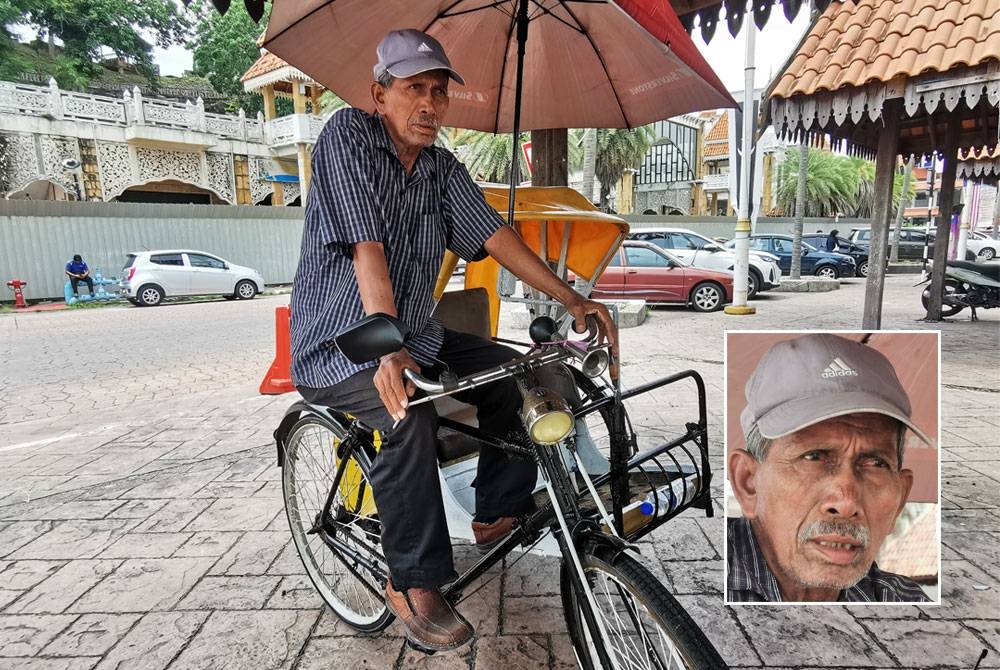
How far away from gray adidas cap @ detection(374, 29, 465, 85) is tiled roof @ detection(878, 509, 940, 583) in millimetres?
1967

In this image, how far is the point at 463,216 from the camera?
7.31ft

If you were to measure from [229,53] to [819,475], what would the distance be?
3931cm

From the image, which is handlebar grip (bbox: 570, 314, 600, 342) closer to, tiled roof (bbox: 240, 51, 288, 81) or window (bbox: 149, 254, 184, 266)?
window (bbox: 149, 254, 184, 266)

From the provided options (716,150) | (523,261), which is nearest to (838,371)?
(523,261)

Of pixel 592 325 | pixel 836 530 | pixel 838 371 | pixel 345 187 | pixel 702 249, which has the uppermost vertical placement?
pixel 345 187

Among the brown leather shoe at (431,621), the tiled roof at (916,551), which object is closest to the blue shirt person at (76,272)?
the brown leather shoe at (431,621)

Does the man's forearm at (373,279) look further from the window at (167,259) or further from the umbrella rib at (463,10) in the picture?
the window at (167,259)

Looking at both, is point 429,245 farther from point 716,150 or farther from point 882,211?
point 716,150

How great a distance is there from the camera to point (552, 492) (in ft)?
5.49

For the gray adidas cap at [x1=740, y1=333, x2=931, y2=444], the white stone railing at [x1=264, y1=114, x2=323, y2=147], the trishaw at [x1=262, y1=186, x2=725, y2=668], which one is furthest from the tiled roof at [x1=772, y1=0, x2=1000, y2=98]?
the white stone railing at [x1=264, y1=114, x2=323, y2=147]

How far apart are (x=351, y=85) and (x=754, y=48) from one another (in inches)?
364

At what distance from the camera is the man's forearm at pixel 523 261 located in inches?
84.0

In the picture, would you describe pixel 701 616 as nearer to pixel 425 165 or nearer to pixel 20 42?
pixel 425 165

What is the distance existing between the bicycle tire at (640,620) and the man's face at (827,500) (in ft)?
1.68
